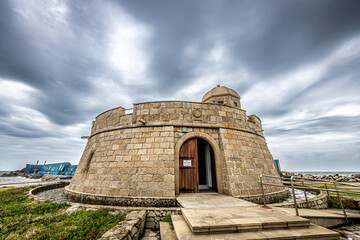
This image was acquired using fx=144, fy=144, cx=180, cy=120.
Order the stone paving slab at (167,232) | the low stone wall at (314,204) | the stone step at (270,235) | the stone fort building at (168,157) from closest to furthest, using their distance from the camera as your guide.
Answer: the stone step at (270,235) < the stone paving slab at (167,232) < the low stone wall at (314,204) < the stone fort building at (168,157)

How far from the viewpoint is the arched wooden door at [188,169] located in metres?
7.60

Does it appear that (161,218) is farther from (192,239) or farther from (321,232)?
(321,232)

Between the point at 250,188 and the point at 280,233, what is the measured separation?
439cm

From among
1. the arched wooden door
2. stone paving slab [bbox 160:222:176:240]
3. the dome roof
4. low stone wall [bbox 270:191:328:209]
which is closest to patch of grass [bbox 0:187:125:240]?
stone paving slab [bbox 160:222:176:240]

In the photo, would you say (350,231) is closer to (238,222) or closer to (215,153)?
(238,222)

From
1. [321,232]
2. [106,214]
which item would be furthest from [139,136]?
[321,232]

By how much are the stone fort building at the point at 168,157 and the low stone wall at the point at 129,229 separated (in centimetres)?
190

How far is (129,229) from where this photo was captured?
368 centimetres

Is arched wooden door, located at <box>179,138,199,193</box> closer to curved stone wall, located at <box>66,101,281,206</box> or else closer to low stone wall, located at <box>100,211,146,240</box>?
curved stone wall, located at <box>66,101,281,206</box>


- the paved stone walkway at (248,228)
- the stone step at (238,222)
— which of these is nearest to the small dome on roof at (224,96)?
the stone step at (238,222)

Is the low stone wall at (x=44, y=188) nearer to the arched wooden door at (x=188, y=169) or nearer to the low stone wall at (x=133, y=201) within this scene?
the low stone wall at (x=133, y=201)

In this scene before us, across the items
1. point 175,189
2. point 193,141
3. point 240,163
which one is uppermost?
point 193,141

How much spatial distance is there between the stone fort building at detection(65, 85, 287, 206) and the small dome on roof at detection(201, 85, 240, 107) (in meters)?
6.39

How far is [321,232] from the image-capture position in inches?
131
